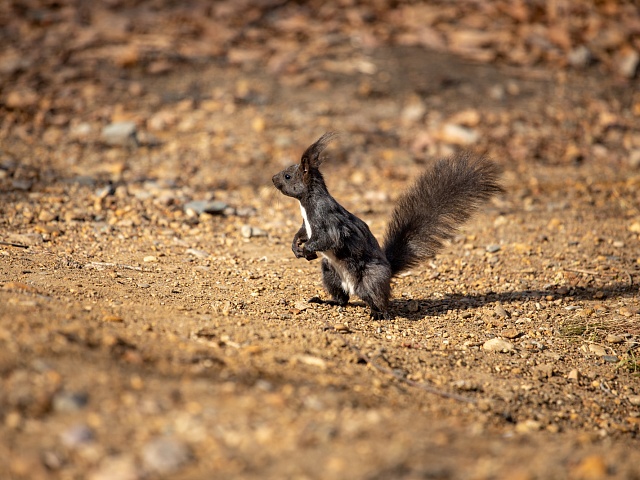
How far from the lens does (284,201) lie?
852 centimetres

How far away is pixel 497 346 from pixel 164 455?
3.09 m

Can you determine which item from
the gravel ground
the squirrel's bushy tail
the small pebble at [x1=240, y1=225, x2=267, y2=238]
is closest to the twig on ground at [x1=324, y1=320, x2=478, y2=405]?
the gravel ground

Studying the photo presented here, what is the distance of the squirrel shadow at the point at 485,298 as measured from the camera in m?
5.75

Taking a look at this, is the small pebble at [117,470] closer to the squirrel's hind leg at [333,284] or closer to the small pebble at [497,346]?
the squirrel's hind leg at [333,284]

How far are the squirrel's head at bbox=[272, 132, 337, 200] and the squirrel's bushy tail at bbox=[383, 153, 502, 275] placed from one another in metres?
0.88

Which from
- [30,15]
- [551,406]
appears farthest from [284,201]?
[30,15]

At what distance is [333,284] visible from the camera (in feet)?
18.3

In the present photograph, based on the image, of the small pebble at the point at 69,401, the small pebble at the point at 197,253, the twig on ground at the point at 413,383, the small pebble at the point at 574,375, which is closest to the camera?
the small pebble at the point at 69,401

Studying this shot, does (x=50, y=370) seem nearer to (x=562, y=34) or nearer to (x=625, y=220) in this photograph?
(x=625, y=220)

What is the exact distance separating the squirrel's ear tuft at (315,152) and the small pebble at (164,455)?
307cm

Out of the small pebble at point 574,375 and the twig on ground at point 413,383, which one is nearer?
the twig on ground at point 413,383

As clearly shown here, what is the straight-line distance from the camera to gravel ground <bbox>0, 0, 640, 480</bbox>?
3.01 m

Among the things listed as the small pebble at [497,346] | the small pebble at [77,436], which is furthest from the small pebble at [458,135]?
the small pebble at [77,436]

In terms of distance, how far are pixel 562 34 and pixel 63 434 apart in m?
11.7
